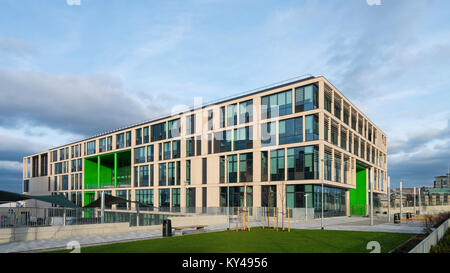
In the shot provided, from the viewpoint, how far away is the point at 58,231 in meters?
21.2

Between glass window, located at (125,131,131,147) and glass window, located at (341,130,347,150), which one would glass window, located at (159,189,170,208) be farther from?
glass window, located at (341,130,347,150)

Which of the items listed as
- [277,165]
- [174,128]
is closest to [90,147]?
[174,128]

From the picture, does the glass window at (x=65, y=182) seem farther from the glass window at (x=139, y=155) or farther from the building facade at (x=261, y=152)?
the glass window at (x=139, y=155)

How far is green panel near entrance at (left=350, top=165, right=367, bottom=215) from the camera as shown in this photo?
5956 centimetres

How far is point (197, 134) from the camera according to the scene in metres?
58.8

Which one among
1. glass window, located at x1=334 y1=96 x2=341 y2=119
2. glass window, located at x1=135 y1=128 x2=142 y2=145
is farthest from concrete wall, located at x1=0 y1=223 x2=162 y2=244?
glass window, located at x1=135 y1=128 x2=142 y2=145

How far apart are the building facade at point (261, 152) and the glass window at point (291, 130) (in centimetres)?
13

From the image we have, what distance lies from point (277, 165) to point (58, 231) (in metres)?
31.8

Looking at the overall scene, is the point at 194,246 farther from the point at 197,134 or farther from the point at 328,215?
the point at 197,134

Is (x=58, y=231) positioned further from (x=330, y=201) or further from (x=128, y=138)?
(x=128, y=138)

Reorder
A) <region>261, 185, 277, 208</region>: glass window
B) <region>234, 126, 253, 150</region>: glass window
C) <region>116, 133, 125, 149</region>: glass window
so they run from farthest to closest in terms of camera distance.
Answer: <region>116, 133, 125, 149</region>: glass window → <region>234, 126, 253, 150</region>: glass window → <region>261, 185, 277, 208</region>: glass window

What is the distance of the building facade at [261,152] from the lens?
4625 cm

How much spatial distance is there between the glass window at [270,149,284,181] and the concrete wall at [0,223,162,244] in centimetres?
2546
